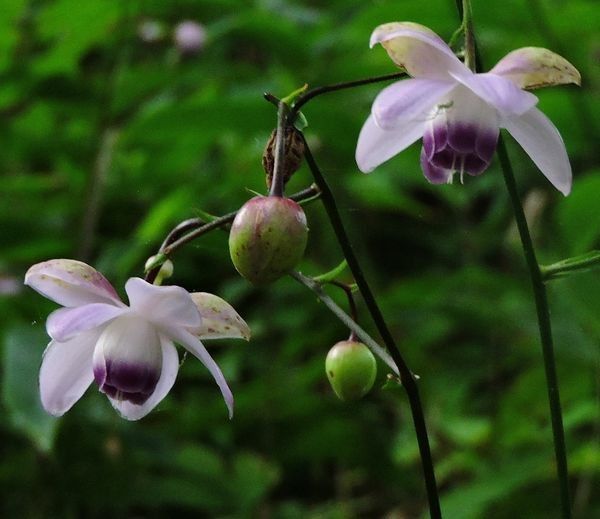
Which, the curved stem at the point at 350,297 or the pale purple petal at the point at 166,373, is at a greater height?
the curved stem at the point at 350,297

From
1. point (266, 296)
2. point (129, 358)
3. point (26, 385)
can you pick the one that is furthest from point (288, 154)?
point (266, 296)

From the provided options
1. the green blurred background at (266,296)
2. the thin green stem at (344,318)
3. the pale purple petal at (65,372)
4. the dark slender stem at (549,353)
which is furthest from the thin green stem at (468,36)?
the green blurred background at (266,296)

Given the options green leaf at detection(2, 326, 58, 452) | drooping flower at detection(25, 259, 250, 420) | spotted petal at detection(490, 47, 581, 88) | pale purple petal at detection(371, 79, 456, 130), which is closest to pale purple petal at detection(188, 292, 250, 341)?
drooping flower at detection(25, 259, 250, 420)

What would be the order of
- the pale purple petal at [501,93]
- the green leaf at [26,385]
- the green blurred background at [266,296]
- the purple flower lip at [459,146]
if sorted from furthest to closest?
the green blurred background at [266,296]
the green leaf at [26,385]
the purple flower lip at [459,146]
the pale purple petal at [501,93]

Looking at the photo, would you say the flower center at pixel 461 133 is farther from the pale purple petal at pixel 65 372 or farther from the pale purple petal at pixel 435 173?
the pale purple petal at pixel 65 372

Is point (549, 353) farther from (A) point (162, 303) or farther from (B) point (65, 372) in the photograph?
(B) point (65, 372)

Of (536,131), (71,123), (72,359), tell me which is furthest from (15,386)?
(71,123)

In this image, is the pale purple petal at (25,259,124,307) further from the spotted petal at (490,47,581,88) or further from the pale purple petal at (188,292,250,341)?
the spotted petal at (490,47,581,88)
